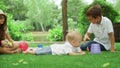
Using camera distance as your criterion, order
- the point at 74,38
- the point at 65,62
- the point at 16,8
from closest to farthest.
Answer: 1. the point at 65,62
2. the point at 74,38
3. the point at 16,8

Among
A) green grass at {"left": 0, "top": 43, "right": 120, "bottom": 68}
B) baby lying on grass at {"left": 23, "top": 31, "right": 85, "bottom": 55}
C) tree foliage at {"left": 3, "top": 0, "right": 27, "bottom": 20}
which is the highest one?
tree foliage at {"left": 3, "top": 0, "right": 27, "bottom": 20}

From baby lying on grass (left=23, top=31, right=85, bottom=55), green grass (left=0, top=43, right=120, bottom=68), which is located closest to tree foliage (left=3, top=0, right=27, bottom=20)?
baby lying on grass (left=23, top=31, right=85, bottom=55)

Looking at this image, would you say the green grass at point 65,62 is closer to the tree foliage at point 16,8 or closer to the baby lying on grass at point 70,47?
the baby lying on grass at point 70,47

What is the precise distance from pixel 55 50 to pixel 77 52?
0.34 meters

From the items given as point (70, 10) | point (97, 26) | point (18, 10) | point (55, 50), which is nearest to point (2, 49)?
point (55, 50)

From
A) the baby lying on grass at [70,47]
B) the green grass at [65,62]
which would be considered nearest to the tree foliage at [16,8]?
the baby lying on grass at [70,47]

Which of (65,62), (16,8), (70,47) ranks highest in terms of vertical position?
(16,8)

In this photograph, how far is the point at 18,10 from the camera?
29438mm

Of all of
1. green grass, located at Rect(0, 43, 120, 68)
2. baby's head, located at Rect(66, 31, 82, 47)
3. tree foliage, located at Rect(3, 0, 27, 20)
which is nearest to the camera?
green grass, located at Rect(0, 43, 120, 68)

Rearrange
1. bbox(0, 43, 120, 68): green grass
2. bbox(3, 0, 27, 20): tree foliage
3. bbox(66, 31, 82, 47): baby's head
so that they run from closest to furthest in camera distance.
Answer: bbox(0, 43, 120, 68): green grass < bbox(66, 31, 82, 47): baby's head < bbox(3, 0, 27, 20): tree foliage

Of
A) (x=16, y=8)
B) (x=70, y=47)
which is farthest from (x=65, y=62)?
(x=16, y=8)

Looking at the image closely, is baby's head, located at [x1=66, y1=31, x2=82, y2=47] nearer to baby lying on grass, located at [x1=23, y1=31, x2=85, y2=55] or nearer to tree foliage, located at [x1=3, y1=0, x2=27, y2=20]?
baby lying on grass, located at [x1=23, y1=31, x2=85, y2=55]

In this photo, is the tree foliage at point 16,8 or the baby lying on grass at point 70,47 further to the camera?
the tree foliage at point 16,8

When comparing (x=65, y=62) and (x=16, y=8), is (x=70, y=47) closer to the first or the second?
(x=65, y=62)
